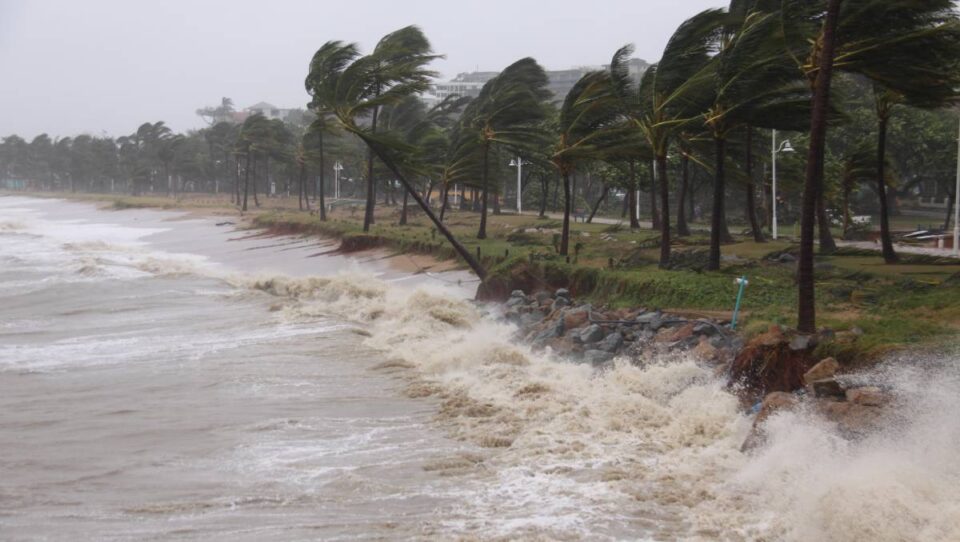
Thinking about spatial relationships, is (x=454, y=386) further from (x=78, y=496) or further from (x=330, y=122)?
(x=330, y=122)

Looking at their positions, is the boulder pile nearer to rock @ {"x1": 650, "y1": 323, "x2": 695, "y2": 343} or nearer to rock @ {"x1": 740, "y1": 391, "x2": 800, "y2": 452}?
rock @ {"x1": 650, "y1": 323, "x2": 695, "y2": 343}

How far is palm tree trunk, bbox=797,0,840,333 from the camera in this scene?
11296mm

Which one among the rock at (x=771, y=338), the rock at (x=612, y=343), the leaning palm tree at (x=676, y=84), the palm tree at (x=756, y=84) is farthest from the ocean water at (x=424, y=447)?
the palm tree at (x=756, y=84)

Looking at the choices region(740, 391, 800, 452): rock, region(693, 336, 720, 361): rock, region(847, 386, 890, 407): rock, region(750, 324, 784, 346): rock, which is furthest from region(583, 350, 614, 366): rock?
region(847, 386, 890, 407): rock

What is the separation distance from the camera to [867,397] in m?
9.02

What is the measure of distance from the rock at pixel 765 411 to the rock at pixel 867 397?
0.57m

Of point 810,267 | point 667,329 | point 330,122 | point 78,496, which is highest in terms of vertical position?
point 330,122

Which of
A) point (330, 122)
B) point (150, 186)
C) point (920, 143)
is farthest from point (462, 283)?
point (150, 186)

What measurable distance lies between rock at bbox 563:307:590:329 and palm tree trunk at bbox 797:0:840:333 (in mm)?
4765

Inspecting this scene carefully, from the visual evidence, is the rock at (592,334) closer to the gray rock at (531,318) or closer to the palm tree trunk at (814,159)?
the gray rock at (531,318)

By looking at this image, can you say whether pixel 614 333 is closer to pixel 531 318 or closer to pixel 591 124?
pixel 531 318

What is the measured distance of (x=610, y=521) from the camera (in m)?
7.74

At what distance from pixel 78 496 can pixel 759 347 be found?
26.7ft

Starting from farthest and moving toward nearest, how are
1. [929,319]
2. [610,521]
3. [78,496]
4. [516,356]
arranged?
[516,356] → [929,319] → [78,496] → [610,521]
